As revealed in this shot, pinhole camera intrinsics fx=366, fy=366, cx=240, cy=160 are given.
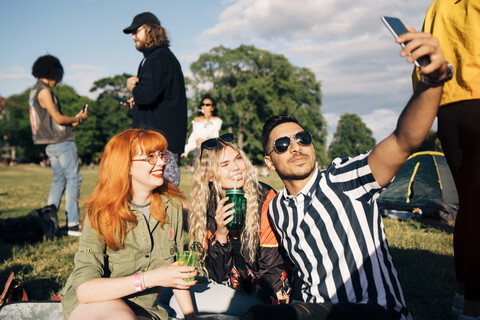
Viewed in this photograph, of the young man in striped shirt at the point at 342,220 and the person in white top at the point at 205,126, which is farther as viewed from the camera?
the person in white top at the point at 205,126

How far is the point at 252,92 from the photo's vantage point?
1554 inches

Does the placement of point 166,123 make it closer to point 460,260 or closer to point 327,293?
point 327,293

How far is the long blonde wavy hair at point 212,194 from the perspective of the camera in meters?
3.16

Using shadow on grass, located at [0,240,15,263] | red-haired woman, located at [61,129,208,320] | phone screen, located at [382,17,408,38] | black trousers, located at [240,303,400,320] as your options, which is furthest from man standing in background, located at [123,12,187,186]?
phone screen, located at [382,17,408,38]

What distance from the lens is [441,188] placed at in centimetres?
880

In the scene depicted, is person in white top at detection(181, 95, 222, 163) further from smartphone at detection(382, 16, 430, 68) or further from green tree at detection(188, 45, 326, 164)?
green tree at detection(188, 45, 326, 164)

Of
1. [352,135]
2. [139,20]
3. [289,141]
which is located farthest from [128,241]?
[352,135]

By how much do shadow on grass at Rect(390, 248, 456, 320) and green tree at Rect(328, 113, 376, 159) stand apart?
2449 inches

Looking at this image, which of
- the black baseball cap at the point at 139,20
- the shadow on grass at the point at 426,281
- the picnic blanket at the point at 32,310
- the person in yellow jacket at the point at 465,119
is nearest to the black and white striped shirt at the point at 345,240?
the person in yellow jacket at the point at 465,119

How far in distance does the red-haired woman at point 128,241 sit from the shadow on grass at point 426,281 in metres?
2.23

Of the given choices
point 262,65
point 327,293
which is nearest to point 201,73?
point 262,65

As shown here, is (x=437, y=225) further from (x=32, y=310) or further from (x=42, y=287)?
(x=32, y=310)

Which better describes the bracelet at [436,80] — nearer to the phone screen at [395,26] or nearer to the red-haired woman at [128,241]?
the phone screen at [395,26]

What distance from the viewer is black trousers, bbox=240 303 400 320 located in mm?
1895
